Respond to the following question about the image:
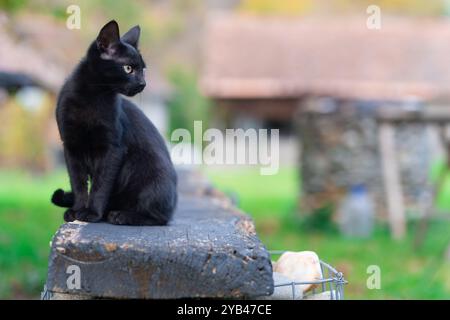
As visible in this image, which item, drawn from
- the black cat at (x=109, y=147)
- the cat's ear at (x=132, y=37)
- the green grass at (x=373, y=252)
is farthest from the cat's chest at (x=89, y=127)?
the green grass at (x=373, y=252)

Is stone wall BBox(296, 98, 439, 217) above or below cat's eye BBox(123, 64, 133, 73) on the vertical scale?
above

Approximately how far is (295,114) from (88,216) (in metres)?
9.50

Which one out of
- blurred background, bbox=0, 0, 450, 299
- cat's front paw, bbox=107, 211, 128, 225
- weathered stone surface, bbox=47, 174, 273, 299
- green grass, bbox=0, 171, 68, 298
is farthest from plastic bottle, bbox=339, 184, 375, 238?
weathered stone surface, bbox=47, 174, 273, 299

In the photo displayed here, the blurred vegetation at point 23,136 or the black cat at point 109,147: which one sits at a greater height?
the blurred vegetation at point 23,136

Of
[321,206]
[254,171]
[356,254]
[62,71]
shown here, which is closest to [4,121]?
[62,71]

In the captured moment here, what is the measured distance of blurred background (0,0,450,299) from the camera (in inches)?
303

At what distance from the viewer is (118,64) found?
297 cm

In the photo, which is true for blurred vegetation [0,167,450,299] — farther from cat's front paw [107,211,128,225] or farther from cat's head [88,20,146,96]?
cat's head [88,20,146,96]

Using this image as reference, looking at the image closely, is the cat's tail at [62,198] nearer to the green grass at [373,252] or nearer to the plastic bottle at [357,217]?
the green grass at [373,252]

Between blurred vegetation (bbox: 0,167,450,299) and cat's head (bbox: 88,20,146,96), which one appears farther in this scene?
blurred vegetation (bbox: 0,167,450,299)

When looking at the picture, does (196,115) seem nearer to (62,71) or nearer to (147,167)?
(62,71)

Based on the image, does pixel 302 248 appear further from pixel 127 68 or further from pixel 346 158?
pixel 127 68

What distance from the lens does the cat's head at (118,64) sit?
2.97 meters

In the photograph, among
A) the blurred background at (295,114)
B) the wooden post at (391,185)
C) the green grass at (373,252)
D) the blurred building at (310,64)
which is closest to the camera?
the green grass at (373,252)
